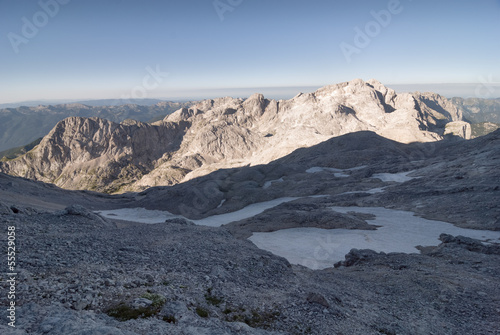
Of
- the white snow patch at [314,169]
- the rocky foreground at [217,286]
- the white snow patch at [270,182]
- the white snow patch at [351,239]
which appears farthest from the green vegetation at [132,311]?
the white snow patch at [314,169]

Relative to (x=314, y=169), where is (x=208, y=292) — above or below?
above

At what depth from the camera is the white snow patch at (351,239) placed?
29925 mm

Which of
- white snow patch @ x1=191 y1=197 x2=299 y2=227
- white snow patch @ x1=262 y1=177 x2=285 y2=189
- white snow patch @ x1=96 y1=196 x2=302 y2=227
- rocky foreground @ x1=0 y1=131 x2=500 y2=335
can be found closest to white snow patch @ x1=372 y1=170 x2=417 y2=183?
white snow patch @ x1=96 y1=196 x2=302 y2=227

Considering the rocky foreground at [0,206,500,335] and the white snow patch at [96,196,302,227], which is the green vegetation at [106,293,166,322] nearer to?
the rocky foreground at [0,206,500,335]

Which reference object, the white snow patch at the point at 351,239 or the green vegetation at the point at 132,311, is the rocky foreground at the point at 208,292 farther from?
the white snow patch at the point at 351,239

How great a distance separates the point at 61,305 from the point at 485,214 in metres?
46.5

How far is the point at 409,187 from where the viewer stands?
5497 cm

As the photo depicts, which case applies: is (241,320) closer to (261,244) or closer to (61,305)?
(61,305)

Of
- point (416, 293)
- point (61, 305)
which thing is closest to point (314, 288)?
point (416, 293)

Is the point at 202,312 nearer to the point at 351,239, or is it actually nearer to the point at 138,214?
the point at 351,239

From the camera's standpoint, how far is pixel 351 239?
34125 millimetres

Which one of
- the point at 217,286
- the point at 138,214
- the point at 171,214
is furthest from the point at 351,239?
the point at 138,214

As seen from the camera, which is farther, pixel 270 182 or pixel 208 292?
pixel 270 182

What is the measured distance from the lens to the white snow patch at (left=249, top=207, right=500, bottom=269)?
98.2ft
